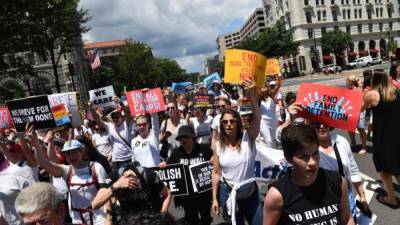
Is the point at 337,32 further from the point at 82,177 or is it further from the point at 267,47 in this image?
the point at 82,177

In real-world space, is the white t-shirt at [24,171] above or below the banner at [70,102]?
below

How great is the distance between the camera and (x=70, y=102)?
747 centimetres

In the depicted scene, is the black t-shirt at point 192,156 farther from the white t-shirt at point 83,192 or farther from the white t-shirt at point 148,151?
the white t-shirt at point 83,192

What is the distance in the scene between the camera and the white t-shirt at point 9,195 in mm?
4516

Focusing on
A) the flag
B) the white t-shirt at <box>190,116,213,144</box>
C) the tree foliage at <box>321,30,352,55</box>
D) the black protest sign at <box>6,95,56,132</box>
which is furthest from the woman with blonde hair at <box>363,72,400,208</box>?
the tree foliage at <box>321,30,352,55</box>

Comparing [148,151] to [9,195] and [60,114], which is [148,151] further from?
[9,195]

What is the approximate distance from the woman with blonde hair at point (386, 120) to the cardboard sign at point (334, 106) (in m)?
2.02

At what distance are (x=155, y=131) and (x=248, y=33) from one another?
6839 inches

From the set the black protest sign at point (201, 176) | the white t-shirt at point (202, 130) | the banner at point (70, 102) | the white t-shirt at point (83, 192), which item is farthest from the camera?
the white t-shirt at point (202, 130)

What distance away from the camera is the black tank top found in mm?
2586

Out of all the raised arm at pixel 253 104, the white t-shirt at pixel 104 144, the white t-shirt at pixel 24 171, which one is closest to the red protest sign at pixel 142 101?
the white t-shirt at pixel 104 144

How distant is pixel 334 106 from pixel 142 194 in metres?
1.93

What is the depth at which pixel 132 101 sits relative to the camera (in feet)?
29.0

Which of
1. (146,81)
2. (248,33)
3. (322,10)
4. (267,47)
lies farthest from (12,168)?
(248,33)
